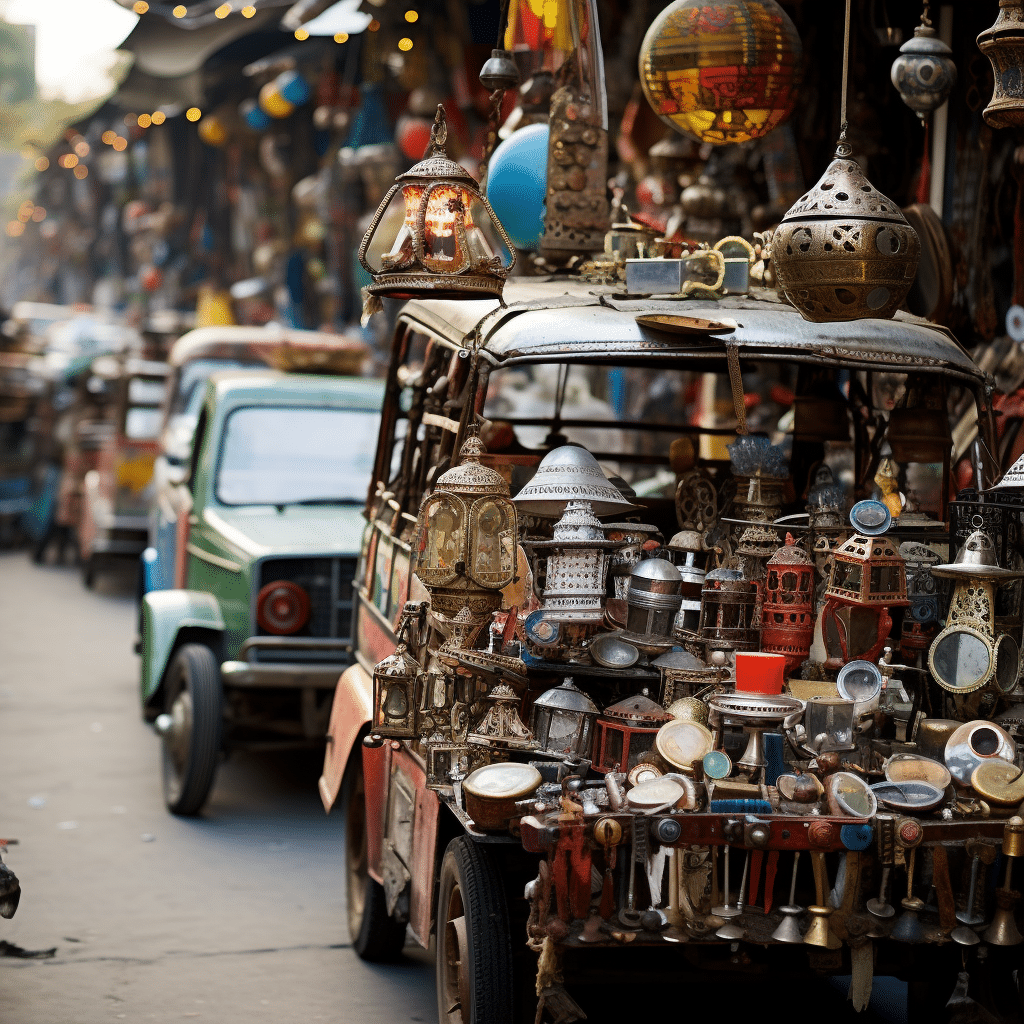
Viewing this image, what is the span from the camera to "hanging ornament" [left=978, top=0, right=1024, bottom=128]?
4660 mm

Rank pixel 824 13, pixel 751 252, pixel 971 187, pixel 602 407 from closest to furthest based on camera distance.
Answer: pixel 751 252 < pixel 971 187 < pixel 824 13 < pixel 602 407

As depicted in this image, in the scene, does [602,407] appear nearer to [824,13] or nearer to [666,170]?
[666,170]

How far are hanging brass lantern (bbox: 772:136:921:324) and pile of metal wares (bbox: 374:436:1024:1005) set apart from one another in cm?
60

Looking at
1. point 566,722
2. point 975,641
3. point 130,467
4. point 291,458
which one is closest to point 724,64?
point 975,641

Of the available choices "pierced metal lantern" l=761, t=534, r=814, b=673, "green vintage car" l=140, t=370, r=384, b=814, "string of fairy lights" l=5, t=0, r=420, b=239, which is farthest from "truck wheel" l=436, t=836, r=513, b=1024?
"string of fairy lights" l=5, t=0, r=420, b=239

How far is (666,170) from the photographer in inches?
366

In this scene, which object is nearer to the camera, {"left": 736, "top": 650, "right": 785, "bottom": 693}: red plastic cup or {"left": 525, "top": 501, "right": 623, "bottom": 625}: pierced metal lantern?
{"left": 736, "top": 650, "right": 785, "bottom": 693}: red plastic cup

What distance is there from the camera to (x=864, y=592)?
4.25 meters

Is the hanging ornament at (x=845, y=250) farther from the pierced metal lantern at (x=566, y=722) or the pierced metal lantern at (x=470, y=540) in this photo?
the pierced metal lantern at (x=566, y=722)

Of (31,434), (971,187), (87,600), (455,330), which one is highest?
(971,187)

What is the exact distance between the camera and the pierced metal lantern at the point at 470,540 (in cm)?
428

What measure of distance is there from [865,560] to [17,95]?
71181 millimetres

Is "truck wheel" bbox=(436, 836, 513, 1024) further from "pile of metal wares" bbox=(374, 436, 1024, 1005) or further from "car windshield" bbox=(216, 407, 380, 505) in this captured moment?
"car windshield" bbox=(216, 407, 380, 505)

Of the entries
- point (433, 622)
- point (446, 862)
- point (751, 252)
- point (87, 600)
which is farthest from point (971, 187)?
point (87, 600)
